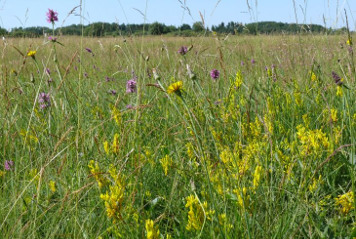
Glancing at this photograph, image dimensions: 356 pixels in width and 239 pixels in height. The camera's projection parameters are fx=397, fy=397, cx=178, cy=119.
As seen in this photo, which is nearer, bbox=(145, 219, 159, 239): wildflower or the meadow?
bbox=(145, 219, 159, 239): wildflower

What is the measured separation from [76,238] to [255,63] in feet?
10.7

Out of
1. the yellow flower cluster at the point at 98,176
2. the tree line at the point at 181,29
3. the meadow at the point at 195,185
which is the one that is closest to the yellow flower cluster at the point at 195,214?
the meadow at the point at 195,185

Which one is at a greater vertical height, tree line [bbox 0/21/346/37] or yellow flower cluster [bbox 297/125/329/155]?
tree line [bbox 0/21/346/37]

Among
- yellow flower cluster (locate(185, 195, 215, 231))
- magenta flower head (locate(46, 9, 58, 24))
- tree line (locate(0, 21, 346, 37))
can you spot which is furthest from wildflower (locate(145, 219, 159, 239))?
magenta flower head (locate(46, 9, 58, 24))

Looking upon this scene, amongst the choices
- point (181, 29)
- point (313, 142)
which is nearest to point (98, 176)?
point (313, 142)

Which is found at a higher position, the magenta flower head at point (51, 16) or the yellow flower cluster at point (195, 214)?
the magenta flower head at point (51, 16)

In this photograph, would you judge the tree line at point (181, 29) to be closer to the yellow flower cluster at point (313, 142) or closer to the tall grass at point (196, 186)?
the tall grass at point (196, 186)

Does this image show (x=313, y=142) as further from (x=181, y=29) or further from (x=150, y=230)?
(x=181, y=29)

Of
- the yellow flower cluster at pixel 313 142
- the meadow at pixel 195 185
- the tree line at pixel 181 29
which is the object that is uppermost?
the tree line at pixel 181 29

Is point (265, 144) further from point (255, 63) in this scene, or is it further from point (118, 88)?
point (255, 63)

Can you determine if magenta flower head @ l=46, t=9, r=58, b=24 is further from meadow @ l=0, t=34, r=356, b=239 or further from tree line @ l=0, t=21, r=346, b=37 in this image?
meadow @ l=0, t=34, r=356, b=239

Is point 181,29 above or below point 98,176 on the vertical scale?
above

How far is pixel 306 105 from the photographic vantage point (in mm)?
2055

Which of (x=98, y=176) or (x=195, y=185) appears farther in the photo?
(x=195, y=185)
